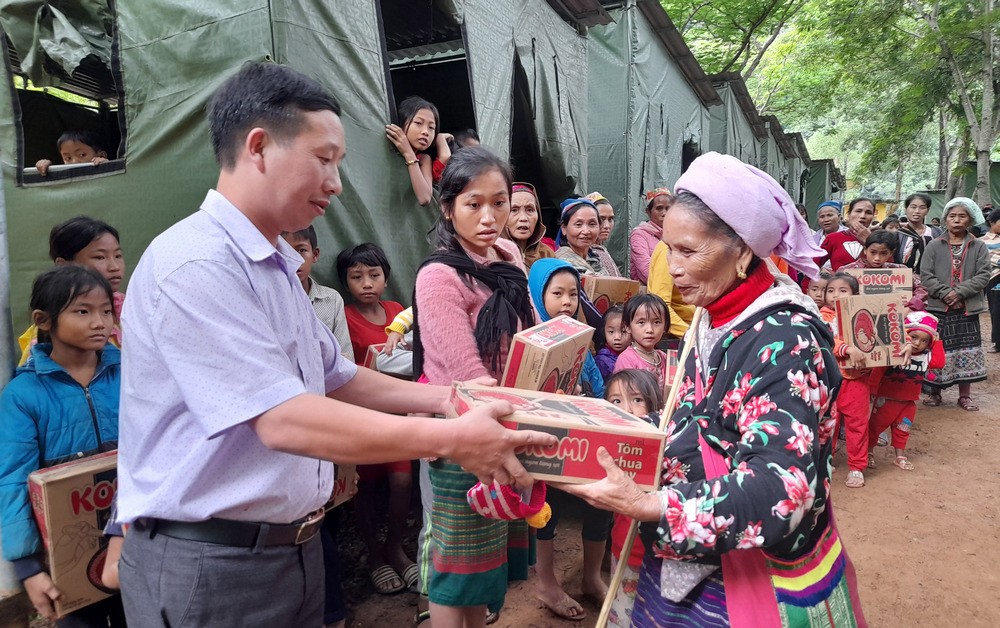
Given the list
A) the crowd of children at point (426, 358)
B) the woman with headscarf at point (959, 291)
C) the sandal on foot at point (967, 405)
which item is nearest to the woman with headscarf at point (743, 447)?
the crowd of children at point (426, 358)

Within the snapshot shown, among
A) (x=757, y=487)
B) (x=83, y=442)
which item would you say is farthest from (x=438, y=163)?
(x=757, y=487)

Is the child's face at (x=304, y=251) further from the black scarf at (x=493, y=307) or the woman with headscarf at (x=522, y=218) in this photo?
the woman with headscarf at (x=522, y=218)

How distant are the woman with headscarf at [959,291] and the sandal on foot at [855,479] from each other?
2755 mm

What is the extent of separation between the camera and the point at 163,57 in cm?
321

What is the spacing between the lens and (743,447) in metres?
1.35

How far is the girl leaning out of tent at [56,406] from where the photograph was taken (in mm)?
2000

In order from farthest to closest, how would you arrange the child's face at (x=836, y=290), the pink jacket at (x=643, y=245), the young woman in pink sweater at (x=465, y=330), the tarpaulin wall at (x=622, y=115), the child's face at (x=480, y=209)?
the tarpaulin wall at (x=622, y=115), the pink jacket at (x=643, y=245), the child's face at (x=836, y=290), the child's face at (x=480, y=209), the young woman in pink sweater at (x=465, y=330)

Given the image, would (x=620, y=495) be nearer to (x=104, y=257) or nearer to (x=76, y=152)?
(x=104, y=257)

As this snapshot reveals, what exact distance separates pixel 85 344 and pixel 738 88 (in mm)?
14784

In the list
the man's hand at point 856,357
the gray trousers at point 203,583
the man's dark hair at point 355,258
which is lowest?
the man's hand at point 856,357

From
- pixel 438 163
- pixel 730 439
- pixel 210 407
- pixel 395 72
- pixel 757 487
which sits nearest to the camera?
pixel 210 407

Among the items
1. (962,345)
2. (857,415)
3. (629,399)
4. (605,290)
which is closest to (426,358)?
(629,399)

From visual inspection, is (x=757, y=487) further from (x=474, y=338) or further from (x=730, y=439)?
(x=474, y=338)

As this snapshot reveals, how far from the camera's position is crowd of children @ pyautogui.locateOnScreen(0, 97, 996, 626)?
7.04ft
